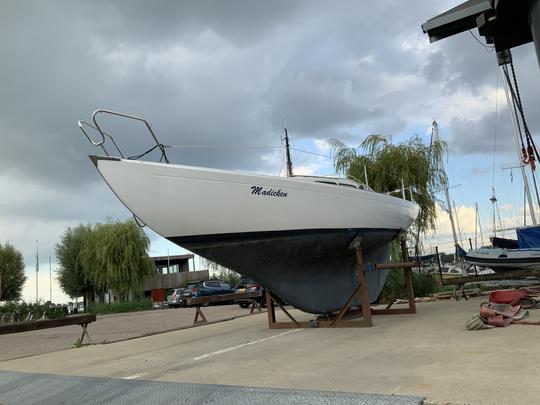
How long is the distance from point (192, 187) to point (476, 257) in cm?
1535

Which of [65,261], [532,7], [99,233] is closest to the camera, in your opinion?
[532,7]

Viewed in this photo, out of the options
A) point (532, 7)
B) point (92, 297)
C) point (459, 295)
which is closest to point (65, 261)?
point (92, 297)

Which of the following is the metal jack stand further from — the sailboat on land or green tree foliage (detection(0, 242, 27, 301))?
green tree foliage (detection(0, 242, 27, 301))

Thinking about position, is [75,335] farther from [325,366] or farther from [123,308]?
[123,308]

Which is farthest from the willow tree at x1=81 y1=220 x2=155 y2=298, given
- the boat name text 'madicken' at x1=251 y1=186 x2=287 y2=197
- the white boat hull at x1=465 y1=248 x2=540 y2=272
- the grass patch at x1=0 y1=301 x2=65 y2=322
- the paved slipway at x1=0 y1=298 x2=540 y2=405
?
the boat name text 'madicken' at x1=251 y1=186 x2=287 y2=197

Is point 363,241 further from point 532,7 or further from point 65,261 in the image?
point 65,261

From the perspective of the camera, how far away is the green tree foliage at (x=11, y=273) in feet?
147

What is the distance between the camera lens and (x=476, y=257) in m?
18.6

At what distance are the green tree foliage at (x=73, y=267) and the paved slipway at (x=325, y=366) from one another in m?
32.8

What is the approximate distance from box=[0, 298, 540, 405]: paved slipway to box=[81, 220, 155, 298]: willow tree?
27530 mm

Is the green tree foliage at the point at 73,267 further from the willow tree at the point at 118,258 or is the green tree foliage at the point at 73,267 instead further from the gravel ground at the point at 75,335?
the gravel ground at the point at 75,335

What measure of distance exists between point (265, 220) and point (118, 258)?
30506 millimetres

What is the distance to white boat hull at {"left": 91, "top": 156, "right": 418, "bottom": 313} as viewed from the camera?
6387 millimetres

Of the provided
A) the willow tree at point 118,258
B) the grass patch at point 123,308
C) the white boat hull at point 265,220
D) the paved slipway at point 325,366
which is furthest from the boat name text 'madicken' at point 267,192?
the willow tree at point 118,258
